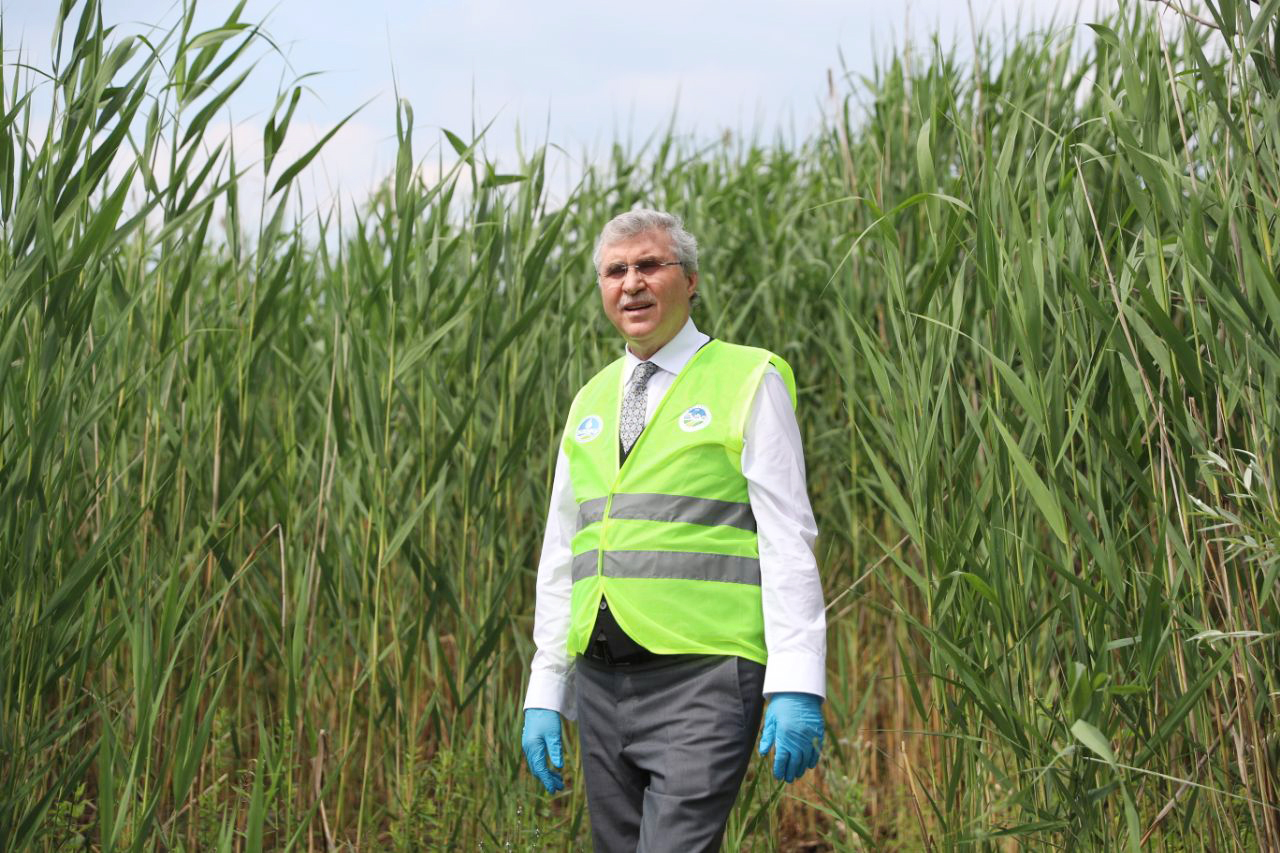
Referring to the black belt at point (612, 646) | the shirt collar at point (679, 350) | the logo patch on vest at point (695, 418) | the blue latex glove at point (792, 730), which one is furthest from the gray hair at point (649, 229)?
the blue latex glove at point (792, 730)

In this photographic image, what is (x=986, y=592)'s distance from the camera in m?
2.13

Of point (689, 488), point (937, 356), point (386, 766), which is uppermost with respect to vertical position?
point (937, 356)

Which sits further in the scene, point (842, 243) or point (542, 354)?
point (842, 243)

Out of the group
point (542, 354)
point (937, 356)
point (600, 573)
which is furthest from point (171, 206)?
point (937, 356)

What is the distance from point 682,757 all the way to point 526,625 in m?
1.76

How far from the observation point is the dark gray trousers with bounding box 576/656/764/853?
1967 millimetres

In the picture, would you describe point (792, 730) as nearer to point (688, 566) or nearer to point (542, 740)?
point (688, 566)

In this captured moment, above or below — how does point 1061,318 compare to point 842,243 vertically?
below

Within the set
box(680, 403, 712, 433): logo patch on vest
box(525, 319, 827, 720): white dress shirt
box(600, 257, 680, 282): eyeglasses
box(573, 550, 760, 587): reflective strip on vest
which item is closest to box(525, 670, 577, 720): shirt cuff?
box(525, 319, 827, 720): white dress shirt

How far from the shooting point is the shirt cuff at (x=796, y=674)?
1.95 m

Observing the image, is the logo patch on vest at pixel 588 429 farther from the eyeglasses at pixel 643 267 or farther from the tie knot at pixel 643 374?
the eyeglasses at pixel 643 267

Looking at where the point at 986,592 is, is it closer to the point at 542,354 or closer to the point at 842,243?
the point at 542,354

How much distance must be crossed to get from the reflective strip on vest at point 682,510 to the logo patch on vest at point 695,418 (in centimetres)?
13

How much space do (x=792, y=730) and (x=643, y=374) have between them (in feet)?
2.31
